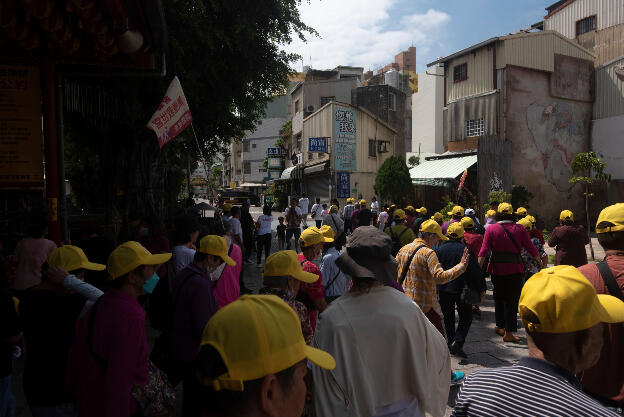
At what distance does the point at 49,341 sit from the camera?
2.71m

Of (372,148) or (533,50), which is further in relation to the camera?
(372,148)

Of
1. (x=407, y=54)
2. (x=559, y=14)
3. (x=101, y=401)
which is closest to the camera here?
(x=101, y=401)

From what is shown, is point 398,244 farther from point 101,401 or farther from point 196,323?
point 101,401

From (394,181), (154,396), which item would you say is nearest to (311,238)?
(154,396)

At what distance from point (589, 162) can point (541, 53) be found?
9292mm

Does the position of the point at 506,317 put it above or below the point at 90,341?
below

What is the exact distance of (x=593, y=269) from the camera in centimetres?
278

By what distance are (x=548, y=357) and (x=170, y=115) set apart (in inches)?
252

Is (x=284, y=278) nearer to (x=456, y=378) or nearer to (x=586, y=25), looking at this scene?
(x=456, y=378)

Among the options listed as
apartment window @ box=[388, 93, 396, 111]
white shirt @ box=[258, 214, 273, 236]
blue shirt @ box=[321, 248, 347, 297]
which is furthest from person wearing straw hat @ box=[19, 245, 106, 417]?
apartment window @ box=[388, 93, 396, 111]

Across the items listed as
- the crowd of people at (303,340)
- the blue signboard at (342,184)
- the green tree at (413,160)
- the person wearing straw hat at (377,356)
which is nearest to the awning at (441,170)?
the green tree at (413,160)

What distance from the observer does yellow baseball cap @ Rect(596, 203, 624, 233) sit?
2.84 metres

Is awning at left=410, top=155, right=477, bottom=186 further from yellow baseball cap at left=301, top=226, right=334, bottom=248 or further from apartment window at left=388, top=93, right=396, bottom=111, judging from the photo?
yellow baseball cap at left=301, top=226, right=334, bottom=248

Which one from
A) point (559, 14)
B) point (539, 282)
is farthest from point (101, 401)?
point (559, 14)
